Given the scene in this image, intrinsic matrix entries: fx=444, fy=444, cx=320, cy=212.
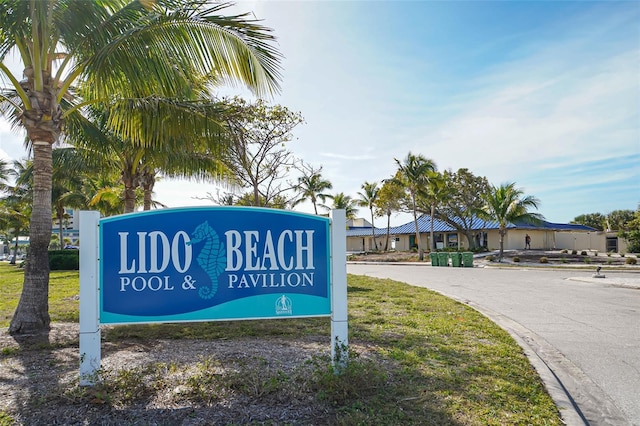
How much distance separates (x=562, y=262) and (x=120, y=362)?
31.5 meters

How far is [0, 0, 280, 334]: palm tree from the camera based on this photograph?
6184 millimetres

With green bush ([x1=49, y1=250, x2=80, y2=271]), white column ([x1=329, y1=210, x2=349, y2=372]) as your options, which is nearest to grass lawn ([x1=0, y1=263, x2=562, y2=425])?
white column ([x1=329, y1=210, x2=349, y2=372])

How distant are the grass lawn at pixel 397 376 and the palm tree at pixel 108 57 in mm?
1827

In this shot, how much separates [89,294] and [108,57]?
11.9 feet

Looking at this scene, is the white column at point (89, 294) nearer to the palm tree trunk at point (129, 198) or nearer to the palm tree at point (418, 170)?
the palm tree trunk at point (129, 198)

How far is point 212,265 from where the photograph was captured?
14.5ft

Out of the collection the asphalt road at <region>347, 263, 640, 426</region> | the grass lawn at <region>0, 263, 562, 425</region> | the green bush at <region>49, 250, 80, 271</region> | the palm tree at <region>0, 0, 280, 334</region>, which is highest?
the palm tree at <region>0, 0, 280, 334</region>

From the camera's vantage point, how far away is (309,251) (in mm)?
4609

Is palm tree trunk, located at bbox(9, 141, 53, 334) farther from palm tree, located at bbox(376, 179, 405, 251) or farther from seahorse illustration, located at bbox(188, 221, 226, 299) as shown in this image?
palm tree, located at bbox(376, 179, 405, 251)

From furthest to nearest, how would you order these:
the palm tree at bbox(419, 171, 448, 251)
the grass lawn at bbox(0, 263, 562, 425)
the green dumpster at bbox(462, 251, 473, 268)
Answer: the palm tree at bbox(419, 171, 448, 251) → the green dumpster at bbox(462, 251, 473, 268) → the grass lawn at bbox(0, 263, 562, 425)

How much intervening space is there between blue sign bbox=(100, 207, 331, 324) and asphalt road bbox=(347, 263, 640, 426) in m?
2.74

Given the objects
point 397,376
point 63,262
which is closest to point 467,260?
point 63,262

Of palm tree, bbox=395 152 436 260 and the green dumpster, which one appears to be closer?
the green dumpster

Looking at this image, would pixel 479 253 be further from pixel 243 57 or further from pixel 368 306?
pixel 243 57
